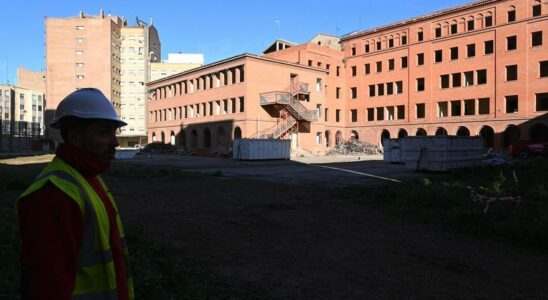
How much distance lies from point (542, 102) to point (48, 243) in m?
55.4

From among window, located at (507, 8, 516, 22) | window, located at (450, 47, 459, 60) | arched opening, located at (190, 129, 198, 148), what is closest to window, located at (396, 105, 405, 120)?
window, located at (450, 47, 459, 60)

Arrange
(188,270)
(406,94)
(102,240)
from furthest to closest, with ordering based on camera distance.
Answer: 1. (406,94)
2. (188,270)
3. (102,240)

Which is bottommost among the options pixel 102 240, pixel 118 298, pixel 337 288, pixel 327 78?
pixel 337 288

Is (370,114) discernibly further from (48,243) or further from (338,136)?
(48,243)

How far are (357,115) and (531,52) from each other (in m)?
24.7

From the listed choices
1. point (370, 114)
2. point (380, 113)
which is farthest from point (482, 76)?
point (370, 114)

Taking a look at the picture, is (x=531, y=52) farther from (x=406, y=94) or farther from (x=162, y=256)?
(x=162, y=256)

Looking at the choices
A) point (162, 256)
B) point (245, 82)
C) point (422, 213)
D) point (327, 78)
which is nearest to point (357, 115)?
point (327, 78)

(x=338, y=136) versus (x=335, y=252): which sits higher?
(x=338, y=136)

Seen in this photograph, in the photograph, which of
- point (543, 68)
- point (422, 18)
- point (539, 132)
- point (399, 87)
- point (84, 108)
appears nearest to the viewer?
point (84, 108)

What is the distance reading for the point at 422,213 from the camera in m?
10.1

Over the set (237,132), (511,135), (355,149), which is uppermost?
(237,132)

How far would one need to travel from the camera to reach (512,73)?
163ft

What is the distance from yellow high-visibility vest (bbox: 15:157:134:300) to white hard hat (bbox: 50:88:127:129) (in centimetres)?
22
